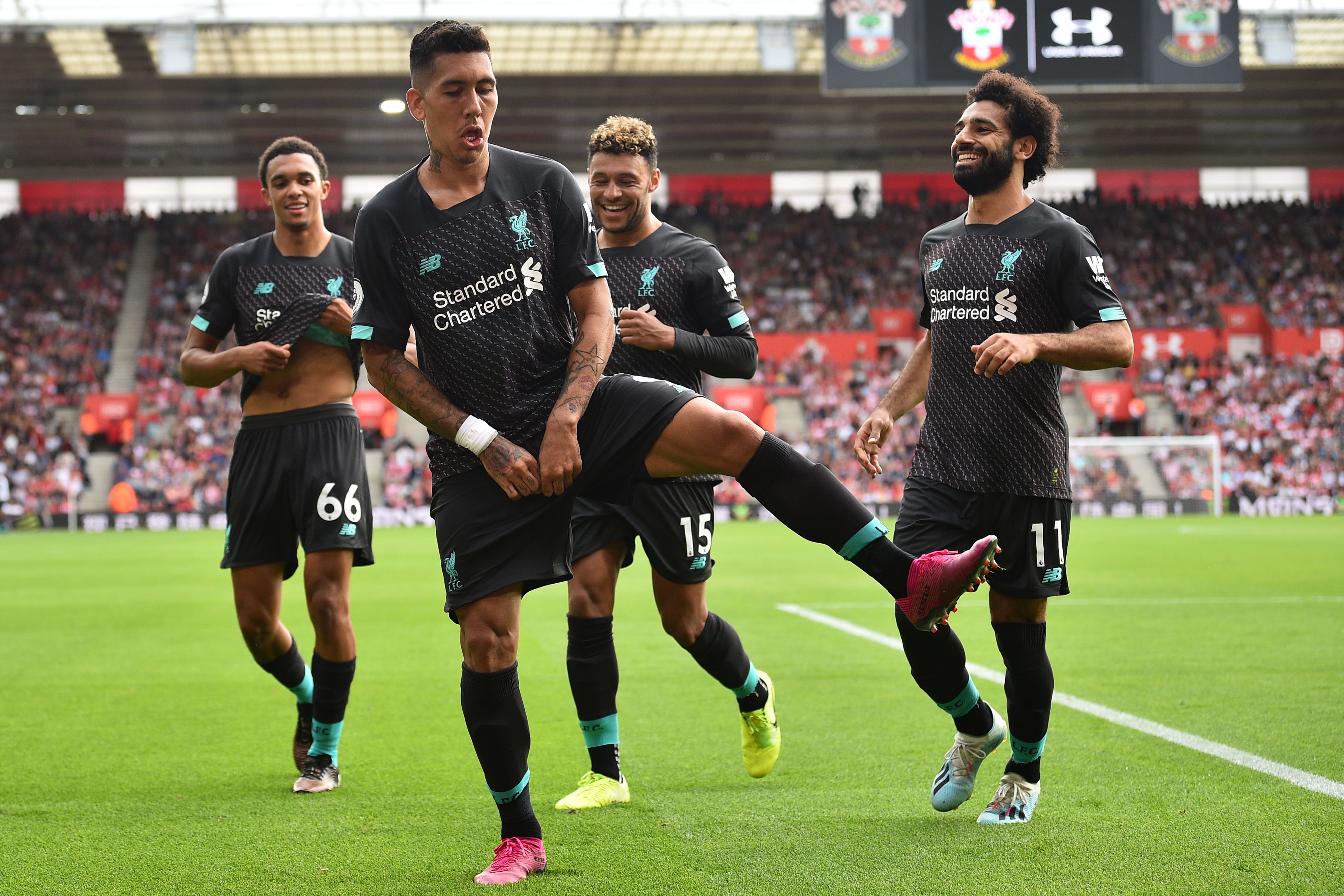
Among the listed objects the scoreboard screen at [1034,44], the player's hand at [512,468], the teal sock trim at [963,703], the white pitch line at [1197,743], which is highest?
the scoreboard screen at [1034,44]

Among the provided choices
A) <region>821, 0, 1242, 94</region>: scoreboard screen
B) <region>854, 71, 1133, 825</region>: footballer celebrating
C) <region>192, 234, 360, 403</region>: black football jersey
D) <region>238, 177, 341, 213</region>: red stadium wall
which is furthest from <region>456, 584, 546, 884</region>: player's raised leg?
<region>238, 177, 341, 213</region>: red stadium wall

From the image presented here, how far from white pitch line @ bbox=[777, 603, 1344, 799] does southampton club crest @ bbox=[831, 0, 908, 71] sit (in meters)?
15.9

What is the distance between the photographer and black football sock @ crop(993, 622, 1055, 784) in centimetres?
400

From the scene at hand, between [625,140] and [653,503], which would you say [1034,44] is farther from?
[653,503]

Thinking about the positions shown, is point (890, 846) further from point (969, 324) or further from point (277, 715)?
point (277, 715)

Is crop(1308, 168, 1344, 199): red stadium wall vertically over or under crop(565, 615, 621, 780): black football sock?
over

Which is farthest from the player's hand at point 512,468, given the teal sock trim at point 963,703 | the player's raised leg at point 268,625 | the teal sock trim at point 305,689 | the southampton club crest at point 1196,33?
the southampton club crest at point 1196,33

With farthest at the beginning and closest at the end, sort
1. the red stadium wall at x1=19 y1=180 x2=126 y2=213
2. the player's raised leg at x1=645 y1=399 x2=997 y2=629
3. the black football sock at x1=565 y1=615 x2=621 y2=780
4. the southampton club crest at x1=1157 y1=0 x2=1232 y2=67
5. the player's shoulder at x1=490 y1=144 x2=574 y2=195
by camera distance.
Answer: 1. the red stadium wall at x1=19 y1=180 x2=126 y2=213
2. the southampton club crest at x1=1157 y1=0 x2=1232 y2=67
3. the black football sock at x1=565 y1=615 x2=621 y2=780
4. the player's shoulder at x1=490 y1=144 x2=574 y2=195
5. the player's raised leg at x1=645 y1=399 x2=997 y2=629

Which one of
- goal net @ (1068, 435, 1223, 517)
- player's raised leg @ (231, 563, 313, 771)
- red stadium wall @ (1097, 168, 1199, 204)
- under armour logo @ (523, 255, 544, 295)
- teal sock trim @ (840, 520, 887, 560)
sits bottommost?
goal net @ (1068, 435, 1223, 517)

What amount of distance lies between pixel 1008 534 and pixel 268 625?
2.92 meters

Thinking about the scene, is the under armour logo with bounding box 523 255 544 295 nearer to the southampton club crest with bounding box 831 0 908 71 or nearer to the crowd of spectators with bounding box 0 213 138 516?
the southampton club crest with bounding box 831 0 908 71

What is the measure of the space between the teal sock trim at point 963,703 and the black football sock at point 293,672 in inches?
101

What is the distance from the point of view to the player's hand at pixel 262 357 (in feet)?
15.7

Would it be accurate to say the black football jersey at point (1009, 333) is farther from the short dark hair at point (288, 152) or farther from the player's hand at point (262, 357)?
the short dark hair at point (288, 152)
